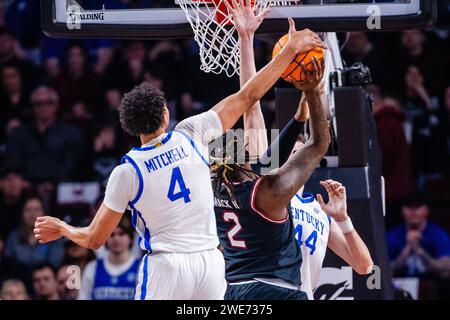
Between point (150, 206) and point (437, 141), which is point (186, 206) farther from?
→ point (437, 141)

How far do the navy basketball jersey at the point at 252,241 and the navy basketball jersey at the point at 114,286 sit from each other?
3453 mm

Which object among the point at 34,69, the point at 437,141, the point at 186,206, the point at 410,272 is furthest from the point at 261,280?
the point at 34,69

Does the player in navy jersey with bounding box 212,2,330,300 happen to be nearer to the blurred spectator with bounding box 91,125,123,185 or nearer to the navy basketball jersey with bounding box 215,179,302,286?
the navy basketball jersey with bounding box 215,179,302,286

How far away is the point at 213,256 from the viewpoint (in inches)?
191

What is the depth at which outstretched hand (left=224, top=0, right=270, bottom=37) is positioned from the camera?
539 cm

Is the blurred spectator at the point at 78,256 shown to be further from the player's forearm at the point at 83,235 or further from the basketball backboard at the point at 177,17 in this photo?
the player's forearm at the point at 83,235

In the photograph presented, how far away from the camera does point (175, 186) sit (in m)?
4.80

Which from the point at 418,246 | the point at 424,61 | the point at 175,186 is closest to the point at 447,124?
the point at 424,61

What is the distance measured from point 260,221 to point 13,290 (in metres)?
3.99

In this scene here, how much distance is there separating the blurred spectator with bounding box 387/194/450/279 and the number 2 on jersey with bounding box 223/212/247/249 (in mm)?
4020

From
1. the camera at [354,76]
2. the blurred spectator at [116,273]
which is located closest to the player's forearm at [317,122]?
the camera at [354,76]

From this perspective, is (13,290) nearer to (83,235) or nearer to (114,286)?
(114,286)

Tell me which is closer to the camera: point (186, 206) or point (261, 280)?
point (186, 206)
